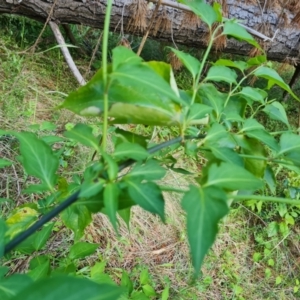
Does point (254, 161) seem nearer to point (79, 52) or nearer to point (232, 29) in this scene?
point (232, 29)

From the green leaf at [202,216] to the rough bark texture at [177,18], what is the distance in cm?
184

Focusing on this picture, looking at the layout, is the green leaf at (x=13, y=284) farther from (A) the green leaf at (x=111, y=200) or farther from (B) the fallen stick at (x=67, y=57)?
(B) the fallen stick at (x=67, y=57)

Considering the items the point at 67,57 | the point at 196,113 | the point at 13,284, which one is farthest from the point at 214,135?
the point at 67,57

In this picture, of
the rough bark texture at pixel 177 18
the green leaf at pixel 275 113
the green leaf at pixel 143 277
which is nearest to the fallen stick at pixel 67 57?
the rough bark texture at pixel 177 18

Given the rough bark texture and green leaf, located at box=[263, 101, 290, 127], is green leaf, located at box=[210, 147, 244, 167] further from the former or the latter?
the rough bark texture

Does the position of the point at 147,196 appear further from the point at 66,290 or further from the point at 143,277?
the point at 143,277

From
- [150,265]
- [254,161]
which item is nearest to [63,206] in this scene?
[254,161]

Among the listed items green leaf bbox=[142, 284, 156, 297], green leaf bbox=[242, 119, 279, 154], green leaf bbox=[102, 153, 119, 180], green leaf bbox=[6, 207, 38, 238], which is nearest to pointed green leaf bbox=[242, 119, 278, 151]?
green leaf bbox=[242, 119, 279, 154]

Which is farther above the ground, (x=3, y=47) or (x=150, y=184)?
(x=150, y=184)

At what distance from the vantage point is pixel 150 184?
1.19 feet

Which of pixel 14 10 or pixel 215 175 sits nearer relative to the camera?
pixel 215 175

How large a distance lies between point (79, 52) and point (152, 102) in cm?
238

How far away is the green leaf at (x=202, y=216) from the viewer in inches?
11.5

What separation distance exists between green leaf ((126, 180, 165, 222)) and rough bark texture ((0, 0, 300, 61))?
1.80 m
